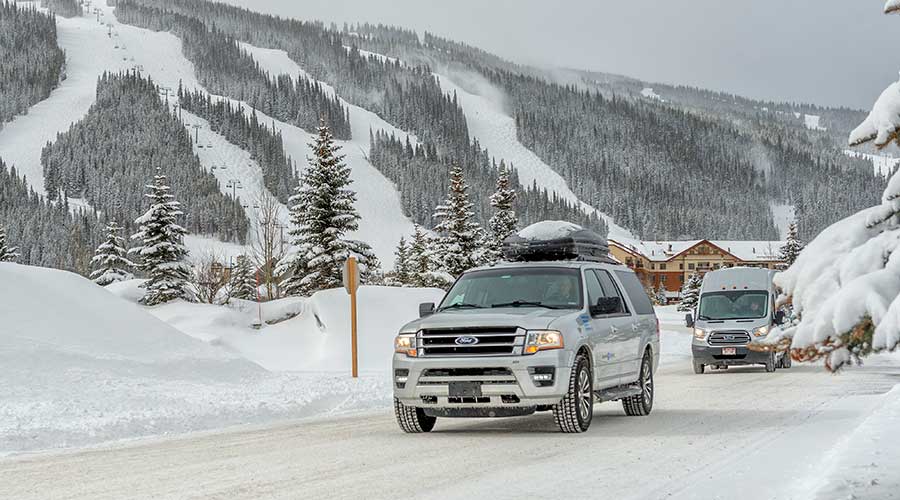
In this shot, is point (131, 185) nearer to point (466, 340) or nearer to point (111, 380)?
point (111, 380)

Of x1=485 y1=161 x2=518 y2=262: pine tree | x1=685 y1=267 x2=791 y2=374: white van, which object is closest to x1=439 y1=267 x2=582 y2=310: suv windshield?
x1=685 y1=267 x2=791 y2=374: white van

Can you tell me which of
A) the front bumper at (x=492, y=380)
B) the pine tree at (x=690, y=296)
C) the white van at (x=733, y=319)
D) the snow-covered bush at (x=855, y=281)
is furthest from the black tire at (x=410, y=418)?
the pine tree at (x=690, y=296)

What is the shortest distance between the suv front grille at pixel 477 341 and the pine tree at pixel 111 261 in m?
57.7

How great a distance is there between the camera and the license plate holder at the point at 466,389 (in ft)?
35.3

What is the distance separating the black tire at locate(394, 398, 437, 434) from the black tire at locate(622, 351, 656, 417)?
10.5 ft

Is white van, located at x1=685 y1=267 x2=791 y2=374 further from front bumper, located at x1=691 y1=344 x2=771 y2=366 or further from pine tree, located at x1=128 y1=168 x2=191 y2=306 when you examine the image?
pine tree, located at x1=128 y1=168 x2=191 y2=306

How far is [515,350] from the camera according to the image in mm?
10812

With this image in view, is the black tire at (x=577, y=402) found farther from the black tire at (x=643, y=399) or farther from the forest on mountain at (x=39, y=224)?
the forest on mountain at (x=39, y=224)

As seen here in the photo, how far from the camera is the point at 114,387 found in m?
15.3

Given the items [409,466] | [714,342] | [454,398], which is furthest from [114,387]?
[714,342]

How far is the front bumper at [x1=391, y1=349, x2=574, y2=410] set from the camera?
1069 cm

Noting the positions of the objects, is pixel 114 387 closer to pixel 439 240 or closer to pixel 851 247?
pixel 851 247

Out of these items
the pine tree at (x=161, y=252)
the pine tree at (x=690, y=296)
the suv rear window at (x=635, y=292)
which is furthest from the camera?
the pine tree at (x=690, y=296)

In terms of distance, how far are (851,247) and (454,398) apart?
6.38m
